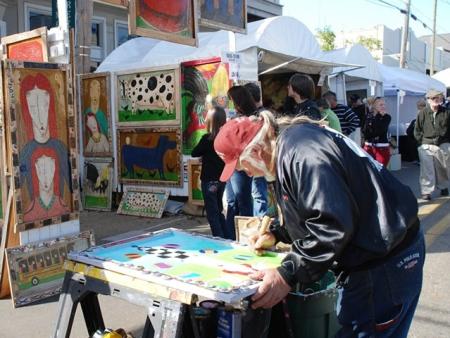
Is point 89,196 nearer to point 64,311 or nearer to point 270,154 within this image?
point 64,311

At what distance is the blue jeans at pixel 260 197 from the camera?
534 centimetres

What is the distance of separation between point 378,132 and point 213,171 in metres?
4.99

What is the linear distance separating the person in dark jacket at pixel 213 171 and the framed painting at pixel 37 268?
1598 millimetres

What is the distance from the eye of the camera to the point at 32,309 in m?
4.09

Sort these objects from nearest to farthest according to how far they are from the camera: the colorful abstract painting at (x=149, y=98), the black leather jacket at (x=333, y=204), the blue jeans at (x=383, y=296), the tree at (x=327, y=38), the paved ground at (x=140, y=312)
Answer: the black leather jacket at (x=333, y=204), the blue jeans at (x=383, y=296), the paved ground at (x=140, y=312), the colorful abstract painting at (x=149, y=98), the tree at (x=327, y=38)

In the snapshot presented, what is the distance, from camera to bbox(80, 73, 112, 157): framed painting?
27.8 ft

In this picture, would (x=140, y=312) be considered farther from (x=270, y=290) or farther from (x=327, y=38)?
(x=327, y=38)

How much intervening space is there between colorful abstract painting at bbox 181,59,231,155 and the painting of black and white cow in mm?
232

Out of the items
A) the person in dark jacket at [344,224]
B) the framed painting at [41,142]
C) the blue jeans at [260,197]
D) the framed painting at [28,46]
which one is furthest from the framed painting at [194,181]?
the person in dark jacket at [344,224]

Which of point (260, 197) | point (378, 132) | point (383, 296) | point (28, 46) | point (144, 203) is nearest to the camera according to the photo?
point (383, 296)

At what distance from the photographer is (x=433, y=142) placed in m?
8.38

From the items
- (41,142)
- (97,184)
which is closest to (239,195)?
(41,142)

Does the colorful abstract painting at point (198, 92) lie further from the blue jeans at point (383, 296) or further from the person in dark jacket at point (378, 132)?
the blue jeans at point (383, 296)

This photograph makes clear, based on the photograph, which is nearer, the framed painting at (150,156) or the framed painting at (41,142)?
the framed painting at (41,142)
